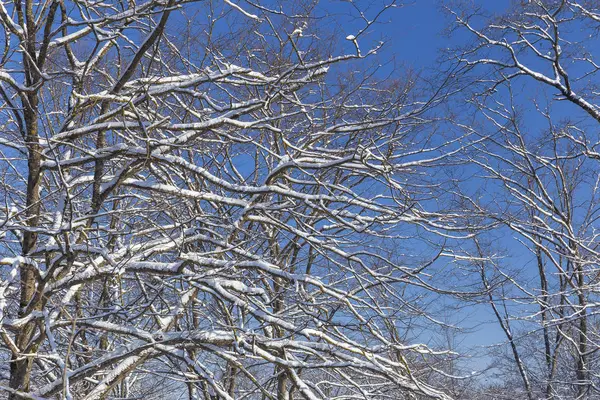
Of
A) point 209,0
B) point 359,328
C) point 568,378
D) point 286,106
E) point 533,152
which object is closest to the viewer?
point 359,328

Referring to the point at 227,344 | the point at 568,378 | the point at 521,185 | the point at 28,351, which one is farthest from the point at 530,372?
the point at 28,351

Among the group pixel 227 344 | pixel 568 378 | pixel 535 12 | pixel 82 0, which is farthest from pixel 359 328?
pixel 568 378

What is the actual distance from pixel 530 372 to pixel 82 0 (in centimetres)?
1431

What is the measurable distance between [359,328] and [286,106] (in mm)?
4487

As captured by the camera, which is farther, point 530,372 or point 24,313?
point 530,372

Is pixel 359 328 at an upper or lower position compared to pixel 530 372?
lower

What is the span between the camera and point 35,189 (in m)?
6.12

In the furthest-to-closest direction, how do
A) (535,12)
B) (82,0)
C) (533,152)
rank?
(533,152) → (535,12) → (82,0)

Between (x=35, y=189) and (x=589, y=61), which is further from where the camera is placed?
(x=589, y=61)

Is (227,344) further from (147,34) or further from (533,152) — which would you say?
(533,152)

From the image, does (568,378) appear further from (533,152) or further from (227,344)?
(227,344)

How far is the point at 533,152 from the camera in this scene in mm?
13766

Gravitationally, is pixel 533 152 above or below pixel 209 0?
above

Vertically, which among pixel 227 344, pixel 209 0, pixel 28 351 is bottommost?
pixel 28 351
